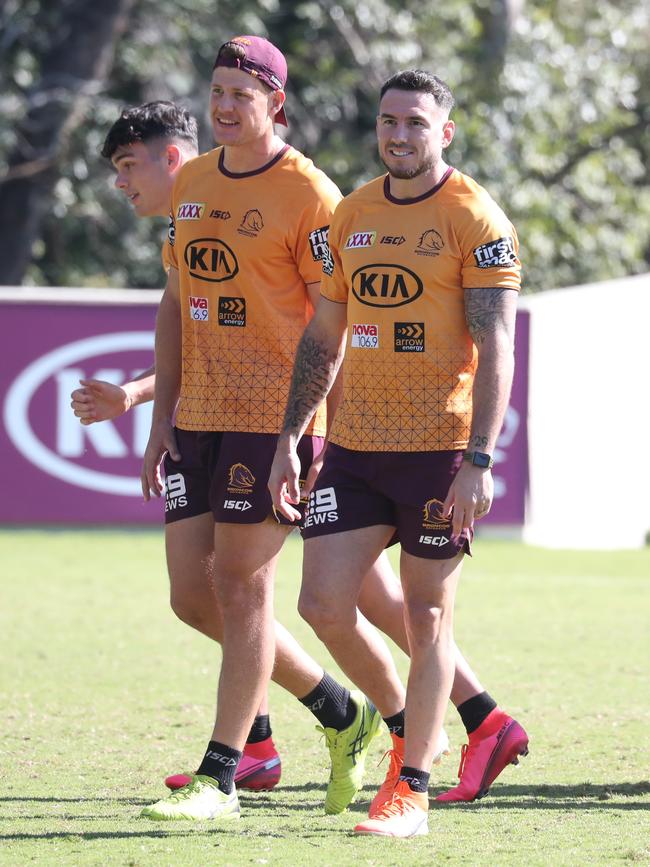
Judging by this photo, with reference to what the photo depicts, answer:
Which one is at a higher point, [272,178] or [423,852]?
[272,178]

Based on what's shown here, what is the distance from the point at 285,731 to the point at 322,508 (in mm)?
1899

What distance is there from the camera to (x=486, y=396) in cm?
476

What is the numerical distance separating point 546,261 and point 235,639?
1835 centimetres

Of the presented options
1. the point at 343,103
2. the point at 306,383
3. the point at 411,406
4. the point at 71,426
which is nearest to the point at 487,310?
the point at 411,406

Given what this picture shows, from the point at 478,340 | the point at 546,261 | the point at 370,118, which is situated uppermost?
the point at 370,118

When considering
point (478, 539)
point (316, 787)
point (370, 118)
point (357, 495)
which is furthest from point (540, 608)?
point (370, 118)

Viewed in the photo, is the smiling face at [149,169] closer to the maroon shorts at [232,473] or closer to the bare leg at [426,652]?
the maroon shorts at [232,473]

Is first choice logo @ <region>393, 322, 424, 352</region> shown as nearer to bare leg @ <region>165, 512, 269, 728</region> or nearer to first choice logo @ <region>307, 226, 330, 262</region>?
first choice logo @ <region>307, 226, 330, 262</region>

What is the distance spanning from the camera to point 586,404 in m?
15.3

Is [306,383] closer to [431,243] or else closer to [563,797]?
[431,243]

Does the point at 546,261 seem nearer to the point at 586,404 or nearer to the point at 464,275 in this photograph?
the point at 586,404

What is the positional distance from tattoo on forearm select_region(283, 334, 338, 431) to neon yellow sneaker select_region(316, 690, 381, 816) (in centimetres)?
108

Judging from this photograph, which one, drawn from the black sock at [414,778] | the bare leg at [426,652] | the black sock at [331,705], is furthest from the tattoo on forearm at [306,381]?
the black sock at [414,778]

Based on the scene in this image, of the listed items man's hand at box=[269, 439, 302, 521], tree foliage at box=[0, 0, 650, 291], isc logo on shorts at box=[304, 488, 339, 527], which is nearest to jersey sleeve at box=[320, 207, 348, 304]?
man's hand at box=[269, 439, 302, 521]
